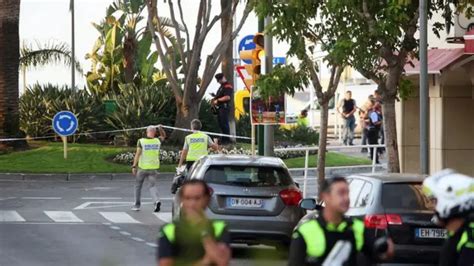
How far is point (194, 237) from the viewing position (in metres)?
5.48

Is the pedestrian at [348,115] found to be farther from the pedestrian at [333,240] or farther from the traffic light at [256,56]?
the pedestrian at [333,240]

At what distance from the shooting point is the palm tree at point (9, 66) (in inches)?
1300

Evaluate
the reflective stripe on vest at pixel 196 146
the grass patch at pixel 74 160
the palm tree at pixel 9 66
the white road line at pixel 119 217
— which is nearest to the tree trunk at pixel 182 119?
the grass patch at pixel 74 160

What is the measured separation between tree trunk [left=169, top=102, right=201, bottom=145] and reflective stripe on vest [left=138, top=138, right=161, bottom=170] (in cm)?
1155

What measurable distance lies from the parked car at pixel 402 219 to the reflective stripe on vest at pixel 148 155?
33.8 ft

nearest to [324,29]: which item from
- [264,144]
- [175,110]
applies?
[264,144]

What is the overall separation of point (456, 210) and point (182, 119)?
91.8ft

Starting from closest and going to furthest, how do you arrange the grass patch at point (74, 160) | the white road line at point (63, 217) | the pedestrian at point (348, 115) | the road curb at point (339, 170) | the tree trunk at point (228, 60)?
1. the white road line at point (63, 217)
2. the road curb at point (339, 170)
3. the grass patch at point (74, 160)
4. the tree trunk at point (228, 60)
5. the pedestrian at point (348, 115)

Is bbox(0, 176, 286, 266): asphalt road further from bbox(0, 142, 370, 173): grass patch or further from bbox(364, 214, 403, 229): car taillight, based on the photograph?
bbox(364, 214, 403, 229): car taillight

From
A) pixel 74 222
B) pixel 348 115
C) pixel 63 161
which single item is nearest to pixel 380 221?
pixel 74 222

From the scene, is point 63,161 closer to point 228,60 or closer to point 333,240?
point 228,60

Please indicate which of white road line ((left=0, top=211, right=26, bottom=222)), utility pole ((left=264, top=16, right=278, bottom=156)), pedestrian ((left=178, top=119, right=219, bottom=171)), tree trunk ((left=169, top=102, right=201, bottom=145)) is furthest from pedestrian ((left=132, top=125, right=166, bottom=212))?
tree trunk ((left=169, top=102, right=201, bottom=145))

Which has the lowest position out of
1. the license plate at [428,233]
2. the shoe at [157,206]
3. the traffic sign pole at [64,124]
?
the shoe at [157,206]

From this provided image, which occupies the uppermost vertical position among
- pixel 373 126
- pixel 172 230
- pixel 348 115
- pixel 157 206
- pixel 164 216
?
pixel 348 115
